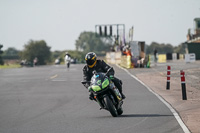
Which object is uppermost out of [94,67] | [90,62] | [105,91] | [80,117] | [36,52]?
[36,52]

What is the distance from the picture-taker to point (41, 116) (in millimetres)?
13133

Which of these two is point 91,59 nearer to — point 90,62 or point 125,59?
point 90,62

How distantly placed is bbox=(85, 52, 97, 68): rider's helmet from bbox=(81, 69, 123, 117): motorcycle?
1.16 feet

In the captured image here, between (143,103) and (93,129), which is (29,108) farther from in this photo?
(93,129)

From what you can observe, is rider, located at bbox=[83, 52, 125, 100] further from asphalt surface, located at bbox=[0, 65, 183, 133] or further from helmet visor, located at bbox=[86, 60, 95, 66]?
asphalt surface, located at bbox=[0, 65, 183, 133]

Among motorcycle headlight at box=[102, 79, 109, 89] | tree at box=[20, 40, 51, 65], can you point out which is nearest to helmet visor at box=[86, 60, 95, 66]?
motorcycle headlight at box=[102, 79, 109, 89]

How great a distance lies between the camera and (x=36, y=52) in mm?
156125

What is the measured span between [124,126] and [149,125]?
546 millimetres

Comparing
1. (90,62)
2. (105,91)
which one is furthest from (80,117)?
(90,62)

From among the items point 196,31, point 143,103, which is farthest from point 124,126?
point 196,31

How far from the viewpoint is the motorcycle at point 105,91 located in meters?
11.7

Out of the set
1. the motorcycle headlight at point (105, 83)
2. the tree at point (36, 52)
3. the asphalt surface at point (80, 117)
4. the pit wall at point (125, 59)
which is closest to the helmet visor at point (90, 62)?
the motorcycle headlight at point (105, 83)

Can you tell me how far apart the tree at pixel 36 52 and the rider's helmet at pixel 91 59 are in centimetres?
14369

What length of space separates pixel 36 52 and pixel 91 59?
14542cm
